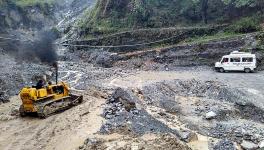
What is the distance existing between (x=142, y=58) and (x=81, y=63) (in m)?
8.84

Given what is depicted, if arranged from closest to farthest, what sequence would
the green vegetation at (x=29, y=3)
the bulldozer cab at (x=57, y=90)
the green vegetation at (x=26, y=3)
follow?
the bulldozer cab at (x=57, y=90) < the green vegetation at (x=26, y=3) < the green vegetation at (x=29, y=3)

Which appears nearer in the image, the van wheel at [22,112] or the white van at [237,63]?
the van wheel at [22,112]

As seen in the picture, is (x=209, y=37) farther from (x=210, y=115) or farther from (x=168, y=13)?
(x=210, y=115)

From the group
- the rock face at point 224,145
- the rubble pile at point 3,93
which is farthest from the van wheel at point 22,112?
the rock face at point 224,145

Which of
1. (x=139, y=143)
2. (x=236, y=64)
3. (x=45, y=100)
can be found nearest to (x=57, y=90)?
(x=45, y=100)

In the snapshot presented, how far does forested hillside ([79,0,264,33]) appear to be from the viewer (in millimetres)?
51194

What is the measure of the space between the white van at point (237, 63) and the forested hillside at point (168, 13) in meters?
7.29

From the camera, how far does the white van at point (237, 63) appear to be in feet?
133

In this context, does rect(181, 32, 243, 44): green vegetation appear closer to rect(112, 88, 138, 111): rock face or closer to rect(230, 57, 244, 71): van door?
rect(230, 57, 244, 71): van door

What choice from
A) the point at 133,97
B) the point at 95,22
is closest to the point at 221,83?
the point at 133,97

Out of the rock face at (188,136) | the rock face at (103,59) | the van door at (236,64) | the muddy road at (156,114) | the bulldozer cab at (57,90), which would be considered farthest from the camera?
the rock face at (103,59)

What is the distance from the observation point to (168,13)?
188ft

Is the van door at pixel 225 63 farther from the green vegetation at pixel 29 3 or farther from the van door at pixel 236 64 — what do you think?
the green vegetation at pixel 29 3

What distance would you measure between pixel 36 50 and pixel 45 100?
38.9 feet
